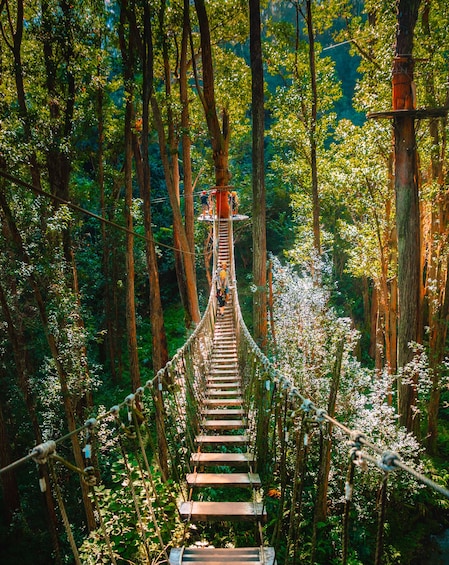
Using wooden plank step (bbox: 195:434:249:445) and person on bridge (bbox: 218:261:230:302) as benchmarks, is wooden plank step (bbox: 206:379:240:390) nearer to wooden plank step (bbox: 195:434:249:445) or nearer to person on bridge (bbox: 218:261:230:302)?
wooden plank step (bbox: 195:434:249:445)

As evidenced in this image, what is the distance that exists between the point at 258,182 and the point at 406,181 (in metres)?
1.61

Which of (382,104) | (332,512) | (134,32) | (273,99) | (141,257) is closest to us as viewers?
(332,512)

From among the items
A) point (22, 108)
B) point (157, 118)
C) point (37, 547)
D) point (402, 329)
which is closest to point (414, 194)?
point (402, 329)

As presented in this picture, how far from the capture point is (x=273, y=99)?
7.25 metres

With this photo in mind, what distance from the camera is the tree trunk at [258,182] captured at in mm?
4191

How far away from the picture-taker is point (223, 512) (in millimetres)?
1854

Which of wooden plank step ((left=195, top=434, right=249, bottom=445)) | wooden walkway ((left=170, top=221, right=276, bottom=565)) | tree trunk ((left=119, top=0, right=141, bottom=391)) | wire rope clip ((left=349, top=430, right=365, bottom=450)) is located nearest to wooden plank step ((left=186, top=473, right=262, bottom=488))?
wooden walkway ((left=170, top=221, right=276, bottom=565))

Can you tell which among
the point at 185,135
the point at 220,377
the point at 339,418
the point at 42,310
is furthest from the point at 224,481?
the point at 185,135

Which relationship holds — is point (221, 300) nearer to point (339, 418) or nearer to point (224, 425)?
point (339, 418)

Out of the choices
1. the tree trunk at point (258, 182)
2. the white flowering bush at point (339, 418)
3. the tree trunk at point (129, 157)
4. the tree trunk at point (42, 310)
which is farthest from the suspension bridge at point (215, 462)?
the tree trunk at point (129, 157)

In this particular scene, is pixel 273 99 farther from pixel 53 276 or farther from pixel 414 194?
pixel 53 276

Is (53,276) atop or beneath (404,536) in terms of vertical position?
atop

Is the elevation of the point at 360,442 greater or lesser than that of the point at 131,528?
greater

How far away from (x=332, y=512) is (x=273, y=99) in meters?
6.89
